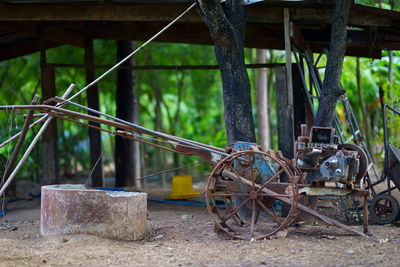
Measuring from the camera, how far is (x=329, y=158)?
716cm

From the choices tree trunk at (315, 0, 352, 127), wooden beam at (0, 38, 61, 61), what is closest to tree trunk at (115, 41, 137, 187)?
wooden beam at (0, 38, 61, 61)

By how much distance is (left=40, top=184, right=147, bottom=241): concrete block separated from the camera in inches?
283

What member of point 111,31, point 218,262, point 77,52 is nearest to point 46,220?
point 218,262

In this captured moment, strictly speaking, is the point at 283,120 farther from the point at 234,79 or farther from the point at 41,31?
the point at 41,31

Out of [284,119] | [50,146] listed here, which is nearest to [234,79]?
[284,119]

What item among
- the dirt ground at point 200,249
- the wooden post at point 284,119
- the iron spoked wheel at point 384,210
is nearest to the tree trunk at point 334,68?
the wooden post at point 284,119

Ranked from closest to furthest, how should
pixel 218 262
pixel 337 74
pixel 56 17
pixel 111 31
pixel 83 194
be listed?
pixel 218 262
pixel 83 194
pixel 337 74
pixel 56 17
pixel 111 31

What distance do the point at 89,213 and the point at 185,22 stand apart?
5.13 meters

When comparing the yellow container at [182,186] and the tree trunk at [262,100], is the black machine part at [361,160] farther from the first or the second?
the tree trunk at [262,100]

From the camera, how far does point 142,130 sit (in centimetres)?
765

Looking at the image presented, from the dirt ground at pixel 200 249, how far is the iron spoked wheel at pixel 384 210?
247 mm

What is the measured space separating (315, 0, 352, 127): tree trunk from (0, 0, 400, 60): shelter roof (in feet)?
2.68

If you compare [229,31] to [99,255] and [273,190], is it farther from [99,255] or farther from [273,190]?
[99,255]

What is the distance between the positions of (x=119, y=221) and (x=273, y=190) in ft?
6.50
